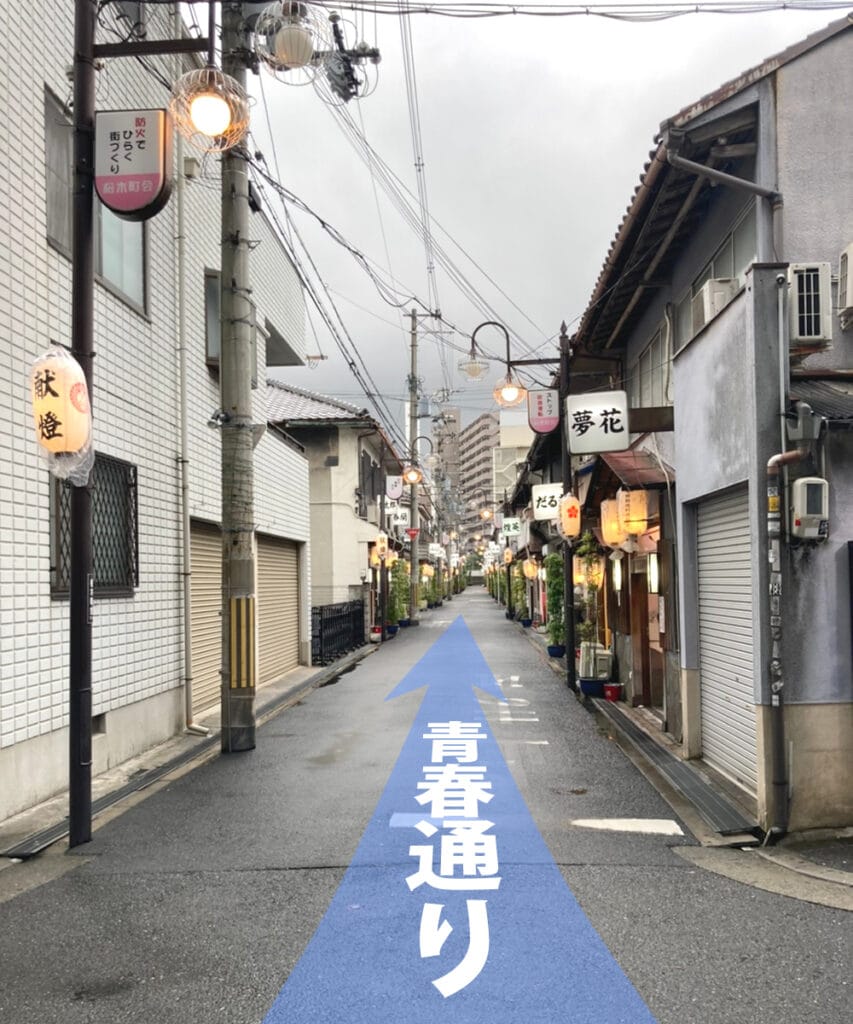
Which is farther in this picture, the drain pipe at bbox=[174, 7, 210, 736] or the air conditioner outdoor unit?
the air conditioner outdoor unit

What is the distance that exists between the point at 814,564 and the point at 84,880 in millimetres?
6965

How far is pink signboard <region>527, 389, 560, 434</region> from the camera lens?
19906mm

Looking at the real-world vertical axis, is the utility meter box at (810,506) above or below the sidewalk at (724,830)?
above

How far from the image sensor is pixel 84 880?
647 centimetres

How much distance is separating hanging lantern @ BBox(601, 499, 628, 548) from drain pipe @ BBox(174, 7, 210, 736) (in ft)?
24.5

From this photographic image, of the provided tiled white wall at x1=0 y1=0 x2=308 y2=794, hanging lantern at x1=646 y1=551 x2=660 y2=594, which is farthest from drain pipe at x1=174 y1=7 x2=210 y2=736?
hanging lantern at x1=646 y1=551 x2=660 y2=594

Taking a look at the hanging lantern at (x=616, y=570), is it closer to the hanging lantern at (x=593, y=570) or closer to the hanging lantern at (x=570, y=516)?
the hanging lantern at (x=593, y=570)

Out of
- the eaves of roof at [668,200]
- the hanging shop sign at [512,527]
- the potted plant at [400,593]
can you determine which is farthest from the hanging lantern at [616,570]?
the hanging shop sign at [512,527]

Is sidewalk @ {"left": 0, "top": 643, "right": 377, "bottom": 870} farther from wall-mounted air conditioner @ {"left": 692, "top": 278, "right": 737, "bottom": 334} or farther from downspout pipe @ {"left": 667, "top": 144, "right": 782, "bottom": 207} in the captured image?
downspout pipe @ {"left": 667, "top": 144, "right": 782, "bottom": 207}

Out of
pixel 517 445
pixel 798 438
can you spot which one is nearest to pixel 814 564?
pixel 798 438

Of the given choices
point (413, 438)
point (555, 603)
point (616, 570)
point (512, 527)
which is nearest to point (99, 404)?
point (616, 570)

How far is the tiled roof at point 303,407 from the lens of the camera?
1203 inches

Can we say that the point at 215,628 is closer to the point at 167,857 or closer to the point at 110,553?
the point at 110,553

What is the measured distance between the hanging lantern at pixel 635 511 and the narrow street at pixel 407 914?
Answer: 4.92 m
